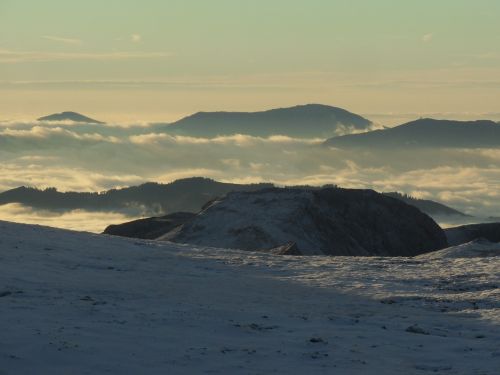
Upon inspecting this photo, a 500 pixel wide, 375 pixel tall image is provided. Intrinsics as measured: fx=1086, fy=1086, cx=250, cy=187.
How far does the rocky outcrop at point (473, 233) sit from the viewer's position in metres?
67.8

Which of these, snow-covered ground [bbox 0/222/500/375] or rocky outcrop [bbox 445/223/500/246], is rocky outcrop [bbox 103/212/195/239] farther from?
snow-covered ground [bbox 0/222/500/375]

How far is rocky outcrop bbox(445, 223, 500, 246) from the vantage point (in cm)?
6782

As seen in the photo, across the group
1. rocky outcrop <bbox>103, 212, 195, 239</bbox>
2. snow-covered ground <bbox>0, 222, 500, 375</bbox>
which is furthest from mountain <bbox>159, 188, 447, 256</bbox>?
snow-covered ground <bbox>0, 222, 500, 375</bbox>

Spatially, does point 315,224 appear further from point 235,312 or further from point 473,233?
point 235,312

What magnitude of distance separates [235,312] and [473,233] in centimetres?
5255

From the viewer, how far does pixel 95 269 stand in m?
24.2

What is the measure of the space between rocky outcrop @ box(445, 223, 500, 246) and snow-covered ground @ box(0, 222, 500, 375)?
131 ft

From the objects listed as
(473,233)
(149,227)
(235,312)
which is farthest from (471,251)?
(473,233)

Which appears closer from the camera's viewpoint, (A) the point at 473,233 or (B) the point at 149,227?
(B) the point at 149,227

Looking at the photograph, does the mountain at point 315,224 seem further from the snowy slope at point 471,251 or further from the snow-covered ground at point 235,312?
the snow-covered ground at point 235,312

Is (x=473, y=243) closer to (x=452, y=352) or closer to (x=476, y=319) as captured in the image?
(x=476, y=319)

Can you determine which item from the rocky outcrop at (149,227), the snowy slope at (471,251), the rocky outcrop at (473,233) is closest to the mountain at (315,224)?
the rocky outcrop at (149,227)

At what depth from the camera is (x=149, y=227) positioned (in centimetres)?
5891

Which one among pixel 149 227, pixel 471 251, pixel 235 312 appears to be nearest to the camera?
pixel 235 312
